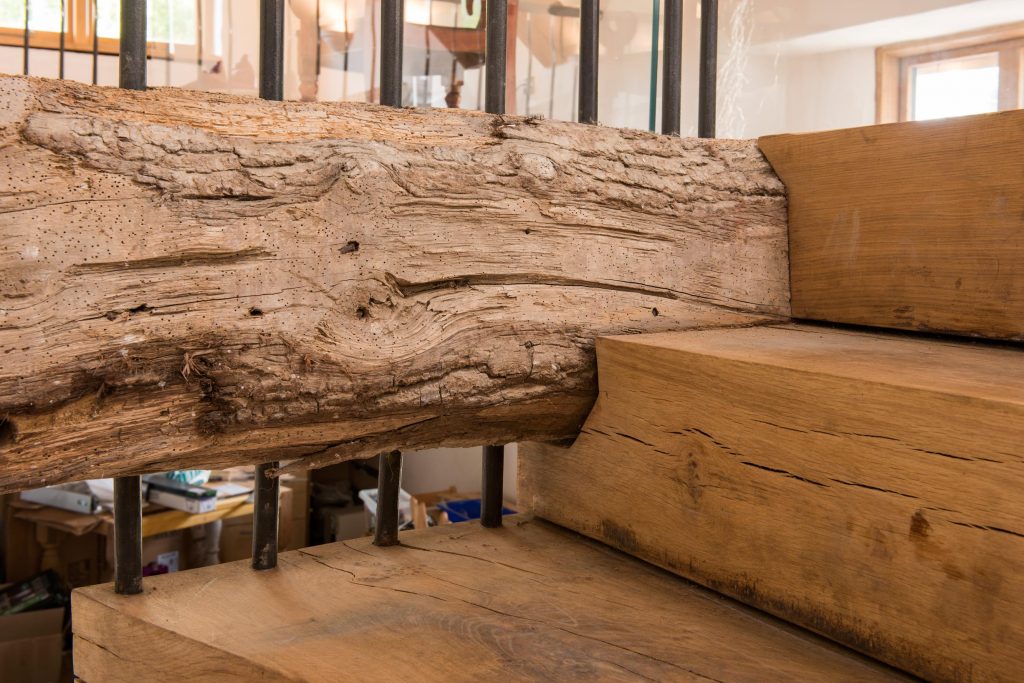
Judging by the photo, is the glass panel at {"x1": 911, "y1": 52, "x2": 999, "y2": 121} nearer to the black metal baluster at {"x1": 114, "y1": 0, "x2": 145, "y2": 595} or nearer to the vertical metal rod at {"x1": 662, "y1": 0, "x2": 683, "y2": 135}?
the vertical metal rod at {"x1": 662, "y1": 0, "x2": 683, "y2": 135}

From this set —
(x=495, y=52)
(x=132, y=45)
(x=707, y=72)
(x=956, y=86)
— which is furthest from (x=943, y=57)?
(x=132, y=45)

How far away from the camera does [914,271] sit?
895 mm

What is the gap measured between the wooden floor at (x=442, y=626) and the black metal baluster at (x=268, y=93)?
0.03 meters

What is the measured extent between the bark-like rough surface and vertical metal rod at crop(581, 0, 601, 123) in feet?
0.29

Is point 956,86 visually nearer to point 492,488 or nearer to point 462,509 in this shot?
point 492,488

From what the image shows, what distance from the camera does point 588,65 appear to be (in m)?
0.97

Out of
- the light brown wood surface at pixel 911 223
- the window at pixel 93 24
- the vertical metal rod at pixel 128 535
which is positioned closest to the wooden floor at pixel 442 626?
the vertical metal rod at pixel 128 535

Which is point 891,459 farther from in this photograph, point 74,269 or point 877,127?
point 74,269

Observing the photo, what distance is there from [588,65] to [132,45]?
48cm

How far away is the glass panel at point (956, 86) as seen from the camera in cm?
186

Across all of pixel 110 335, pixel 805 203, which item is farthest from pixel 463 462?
pixel 110 335

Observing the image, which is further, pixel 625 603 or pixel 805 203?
pixel 805 203

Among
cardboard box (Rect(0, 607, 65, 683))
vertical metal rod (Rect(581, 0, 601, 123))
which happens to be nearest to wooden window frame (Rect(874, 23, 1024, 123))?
vertical metal rod (Rect(581, 0, 601, 123))

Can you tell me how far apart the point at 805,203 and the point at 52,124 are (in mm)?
755
